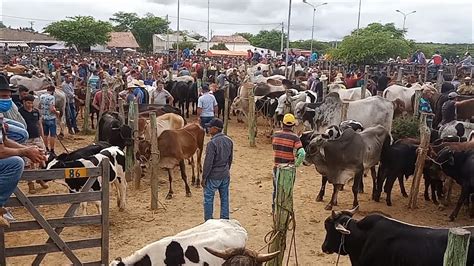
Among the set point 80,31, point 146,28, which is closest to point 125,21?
point 146,28

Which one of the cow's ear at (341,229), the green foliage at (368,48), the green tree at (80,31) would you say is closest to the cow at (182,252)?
the cow's ear at (341,229)

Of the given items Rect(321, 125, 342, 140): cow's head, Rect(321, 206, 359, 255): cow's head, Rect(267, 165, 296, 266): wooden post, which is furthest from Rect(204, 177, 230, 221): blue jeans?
Rect(321, 125, 342, 140): cow's head

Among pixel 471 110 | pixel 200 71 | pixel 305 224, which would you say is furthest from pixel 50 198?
pixel 200 71

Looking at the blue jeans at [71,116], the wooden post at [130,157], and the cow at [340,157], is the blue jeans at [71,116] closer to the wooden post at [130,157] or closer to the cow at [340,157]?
the wooden post at [130,157]

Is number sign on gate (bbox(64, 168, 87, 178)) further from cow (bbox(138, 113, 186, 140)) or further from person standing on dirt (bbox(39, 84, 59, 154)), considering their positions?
person standing on dirt (bbox(39, 84, 59, 154))

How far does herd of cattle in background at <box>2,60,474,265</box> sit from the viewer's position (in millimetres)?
5383

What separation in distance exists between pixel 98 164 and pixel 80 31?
36.9 metres

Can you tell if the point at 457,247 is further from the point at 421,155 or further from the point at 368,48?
the point at 368,48

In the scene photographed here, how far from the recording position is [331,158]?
9.71 meters

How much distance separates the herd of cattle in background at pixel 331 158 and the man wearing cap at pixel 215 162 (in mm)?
2036

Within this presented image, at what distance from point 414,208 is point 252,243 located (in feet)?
12.8

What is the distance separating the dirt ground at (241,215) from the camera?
793 centimetres

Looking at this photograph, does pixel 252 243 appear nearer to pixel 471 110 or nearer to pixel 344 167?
pixel 344 167

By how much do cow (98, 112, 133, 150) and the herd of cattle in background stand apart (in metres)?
0.02
